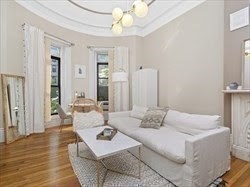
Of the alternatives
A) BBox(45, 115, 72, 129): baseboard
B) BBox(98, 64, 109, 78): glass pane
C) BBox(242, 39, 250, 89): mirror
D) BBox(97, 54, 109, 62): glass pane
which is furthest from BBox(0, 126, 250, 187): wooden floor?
BBox(97, 54, 109, 62): glass pane

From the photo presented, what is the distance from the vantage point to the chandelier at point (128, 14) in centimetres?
232

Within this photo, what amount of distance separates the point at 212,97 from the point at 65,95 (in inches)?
166

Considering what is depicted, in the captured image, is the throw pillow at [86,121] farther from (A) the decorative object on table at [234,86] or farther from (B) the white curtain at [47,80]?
(A) the decorative object on table at [234,86]

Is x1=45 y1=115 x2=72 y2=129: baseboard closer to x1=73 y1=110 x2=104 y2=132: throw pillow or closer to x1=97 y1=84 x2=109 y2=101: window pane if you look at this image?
x1=97 y1=84 x2=109 y2=101: window pane

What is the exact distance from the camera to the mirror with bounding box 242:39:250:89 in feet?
8.75

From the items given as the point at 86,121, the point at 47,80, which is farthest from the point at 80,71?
the point at 86,121

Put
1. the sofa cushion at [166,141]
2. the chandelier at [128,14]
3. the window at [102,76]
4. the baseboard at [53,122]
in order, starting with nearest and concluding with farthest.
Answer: the sofa cushion at [166,141]
the chandelier at [128,14]
the baseboard at [53,122]
the window at [102,76]

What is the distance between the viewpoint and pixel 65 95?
18.1ft

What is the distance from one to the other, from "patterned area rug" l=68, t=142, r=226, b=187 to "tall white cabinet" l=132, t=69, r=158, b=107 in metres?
2.25

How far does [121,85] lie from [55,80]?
6.93 feet

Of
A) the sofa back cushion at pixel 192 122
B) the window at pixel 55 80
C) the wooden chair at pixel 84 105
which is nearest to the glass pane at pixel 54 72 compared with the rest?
the window at pixel 55 80

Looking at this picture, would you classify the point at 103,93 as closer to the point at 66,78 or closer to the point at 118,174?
the point at 66,78

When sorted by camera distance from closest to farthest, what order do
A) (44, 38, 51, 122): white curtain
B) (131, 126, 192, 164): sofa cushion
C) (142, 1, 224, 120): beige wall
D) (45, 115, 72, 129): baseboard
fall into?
(131, 126, 192, 164): sofa cushion < (142, 1, 224, 120): beige wall < (44, 38, 51, 122): white curtain < (45, 115, 72, 129): baseboard

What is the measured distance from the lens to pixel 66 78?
5.52m
